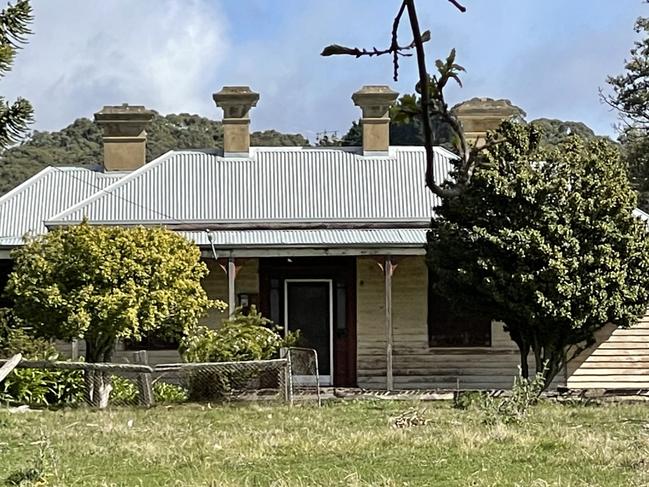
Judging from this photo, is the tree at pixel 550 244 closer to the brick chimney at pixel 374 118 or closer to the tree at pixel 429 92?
the brick chimney at pixel 374 118

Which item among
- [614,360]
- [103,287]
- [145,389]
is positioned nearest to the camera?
[145,389]

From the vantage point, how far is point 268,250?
2002cm

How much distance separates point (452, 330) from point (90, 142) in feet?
124

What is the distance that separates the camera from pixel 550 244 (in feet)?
54.4

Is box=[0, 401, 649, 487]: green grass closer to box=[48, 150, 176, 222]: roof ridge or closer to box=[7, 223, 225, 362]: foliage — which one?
box=[7, 223, 225, 362]: foliage

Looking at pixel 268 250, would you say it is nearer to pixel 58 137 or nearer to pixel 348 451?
pixel 348 451

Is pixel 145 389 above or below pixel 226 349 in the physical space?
below

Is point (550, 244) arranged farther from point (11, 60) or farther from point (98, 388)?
point (11, 60)

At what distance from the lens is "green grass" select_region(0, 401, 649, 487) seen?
8586mm

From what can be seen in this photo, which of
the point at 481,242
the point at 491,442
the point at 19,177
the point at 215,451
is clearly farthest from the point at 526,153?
the point at 19,177

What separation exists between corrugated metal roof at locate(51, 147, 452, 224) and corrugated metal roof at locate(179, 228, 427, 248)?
56 centimetres

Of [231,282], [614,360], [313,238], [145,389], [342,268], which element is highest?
[313,238]

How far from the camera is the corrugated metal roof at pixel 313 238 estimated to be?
65.6 ft

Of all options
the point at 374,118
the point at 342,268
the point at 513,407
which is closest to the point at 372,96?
the point at 374,118
